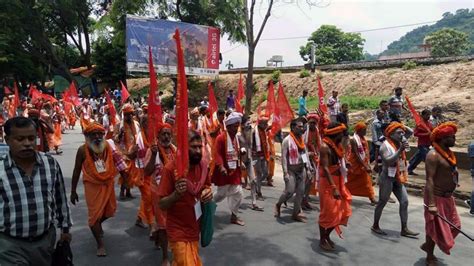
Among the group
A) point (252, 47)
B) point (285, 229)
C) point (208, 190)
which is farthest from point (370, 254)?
point (252, 47)

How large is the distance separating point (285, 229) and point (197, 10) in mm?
23301

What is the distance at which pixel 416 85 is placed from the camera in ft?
70.5

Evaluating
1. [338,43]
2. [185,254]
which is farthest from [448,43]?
[185,254]

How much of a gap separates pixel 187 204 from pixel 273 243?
249 cm

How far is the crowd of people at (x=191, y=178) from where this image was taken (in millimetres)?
2992

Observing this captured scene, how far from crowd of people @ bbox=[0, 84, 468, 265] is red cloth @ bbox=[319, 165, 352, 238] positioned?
12 mm

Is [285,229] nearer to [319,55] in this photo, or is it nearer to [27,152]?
[27,152]

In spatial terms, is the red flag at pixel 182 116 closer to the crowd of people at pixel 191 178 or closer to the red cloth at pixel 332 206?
the crowd of people at pixel 191 178

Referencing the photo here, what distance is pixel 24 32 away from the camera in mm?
34594

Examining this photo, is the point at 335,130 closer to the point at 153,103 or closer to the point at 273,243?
the point at 273,243

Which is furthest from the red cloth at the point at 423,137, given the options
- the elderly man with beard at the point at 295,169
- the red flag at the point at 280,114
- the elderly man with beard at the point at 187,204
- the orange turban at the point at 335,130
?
the elderly man with beard at the point at 187,204

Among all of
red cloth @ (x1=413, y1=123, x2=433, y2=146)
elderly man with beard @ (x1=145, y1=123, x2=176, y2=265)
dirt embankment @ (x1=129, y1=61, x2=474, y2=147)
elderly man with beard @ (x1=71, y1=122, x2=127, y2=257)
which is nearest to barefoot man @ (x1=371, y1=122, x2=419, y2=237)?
elderly man with beard @ (x1=145, y1=123, x2=176, y2=265)

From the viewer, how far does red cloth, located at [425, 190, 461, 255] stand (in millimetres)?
4559

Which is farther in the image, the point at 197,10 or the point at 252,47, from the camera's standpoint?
the point at 197,10
